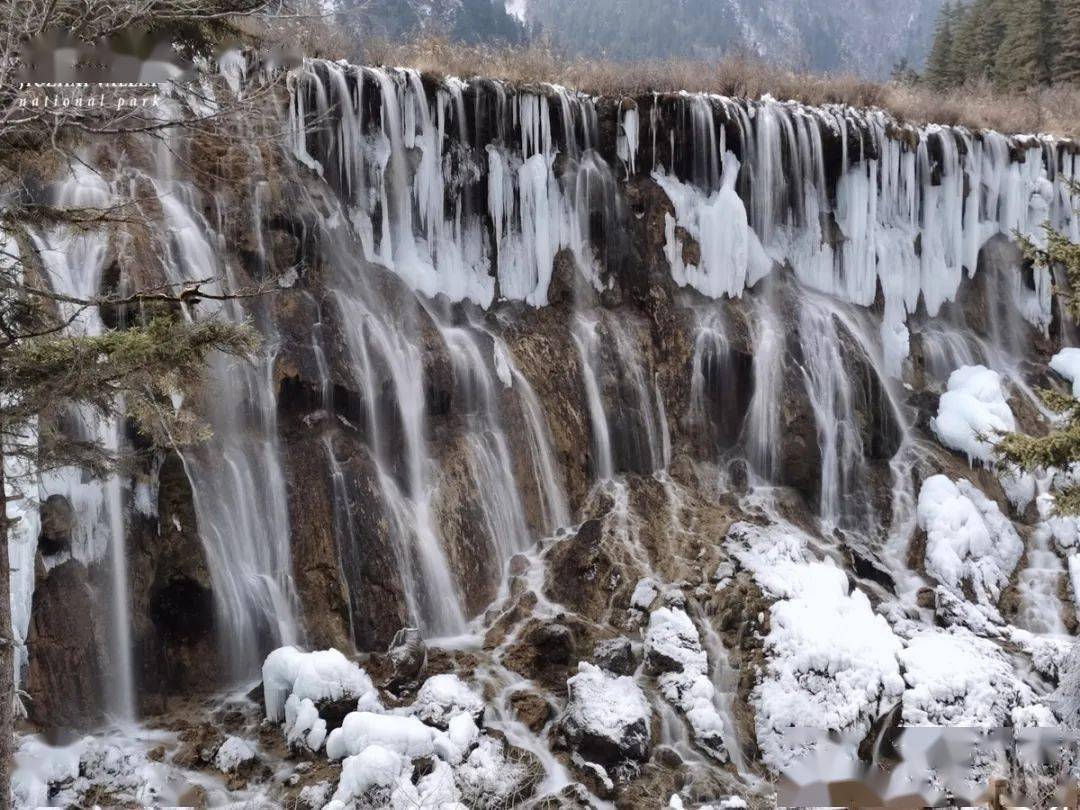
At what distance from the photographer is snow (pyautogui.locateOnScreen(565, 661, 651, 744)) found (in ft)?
30.2

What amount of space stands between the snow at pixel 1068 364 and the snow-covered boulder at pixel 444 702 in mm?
15899

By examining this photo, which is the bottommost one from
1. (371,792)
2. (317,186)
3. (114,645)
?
(371,792)

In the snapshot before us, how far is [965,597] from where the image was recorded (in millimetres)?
13070

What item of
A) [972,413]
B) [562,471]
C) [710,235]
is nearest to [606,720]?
[562,471]

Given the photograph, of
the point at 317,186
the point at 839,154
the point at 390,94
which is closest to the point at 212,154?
the point at 317,186

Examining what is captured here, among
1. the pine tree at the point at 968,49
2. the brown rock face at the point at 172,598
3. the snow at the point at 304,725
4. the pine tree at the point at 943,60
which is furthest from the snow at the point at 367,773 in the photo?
the pine tree at the point at 968,49

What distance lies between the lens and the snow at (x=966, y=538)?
13336mm

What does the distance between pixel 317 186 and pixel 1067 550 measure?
13.8 metres

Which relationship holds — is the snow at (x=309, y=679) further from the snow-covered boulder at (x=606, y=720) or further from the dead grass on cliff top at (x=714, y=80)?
the dead grass on cliff top at (x=714, y=80)

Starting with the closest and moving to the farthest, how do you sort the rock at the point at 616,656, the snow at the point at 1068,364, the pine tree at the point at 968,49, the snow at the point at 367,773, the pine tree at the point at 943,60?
the snow at the point at 367,773 < the rock at the point at 616,656 < the snow at the point at 1068,364 < the pine tree at the point at 968,49 < the pine tree at the point at 943,60

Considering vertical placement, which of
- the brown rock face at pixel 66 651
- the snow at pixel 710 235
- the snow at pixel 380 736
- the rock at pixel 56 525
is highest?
the snow at pixel 710 235

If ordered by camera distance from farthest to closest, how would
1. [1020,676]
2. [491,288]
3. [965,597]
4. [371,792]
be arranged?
[491,288]
[965,597]
[1020,676]
[371,792]

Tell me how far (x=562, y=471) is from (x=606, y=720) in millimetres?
5021

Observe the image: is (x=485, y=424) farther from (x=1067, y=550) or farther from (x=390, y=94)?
(x=1067, y=550)
